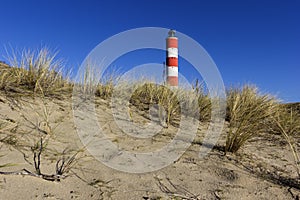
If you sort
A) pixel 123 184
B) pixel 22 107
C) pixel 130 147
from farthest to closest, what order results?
pixel 22 107 → pixel 130 147 → pixel 123 184

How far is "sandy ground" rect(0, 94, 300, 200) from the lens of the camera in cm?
163

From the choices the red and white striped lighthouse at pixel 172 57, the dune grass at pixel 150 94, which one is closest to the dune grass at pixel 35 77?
the dune grass at pixel 150 94

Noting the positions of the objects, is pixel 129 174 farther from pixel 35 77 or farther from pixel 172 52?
pixel 172 52

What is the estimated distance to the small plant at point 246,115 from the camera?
8.04 feet

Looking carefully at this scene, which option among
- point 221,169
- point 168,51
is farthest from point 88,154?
point 168,51

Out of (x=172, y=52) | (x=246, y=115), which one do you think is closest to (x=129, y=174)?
(x=246, y=115)

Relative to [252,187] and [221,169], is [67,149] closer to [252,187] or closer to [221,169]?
[221,169]

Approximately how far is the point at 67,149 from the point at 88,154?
0.62 feet

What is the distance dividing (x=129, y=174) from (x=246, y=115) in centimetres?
197

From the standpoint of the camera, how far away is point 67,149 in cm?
219

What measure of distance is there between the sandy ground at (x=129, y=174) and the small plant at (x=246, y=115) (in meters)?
0.15

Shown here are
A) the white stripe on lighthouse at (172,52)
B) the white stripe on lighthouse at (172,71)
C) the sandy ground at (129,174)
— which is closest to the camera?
the sandy ground at (129,174)

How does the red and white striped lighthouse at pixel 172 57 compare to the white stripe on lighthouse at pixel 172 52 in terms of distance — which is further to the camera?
the white stripe on lighthouse at pixel 172 52

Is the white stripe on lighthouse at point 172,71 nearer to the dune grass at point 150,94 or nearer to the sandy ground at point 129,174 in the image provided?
the dune grass at point 150,94
